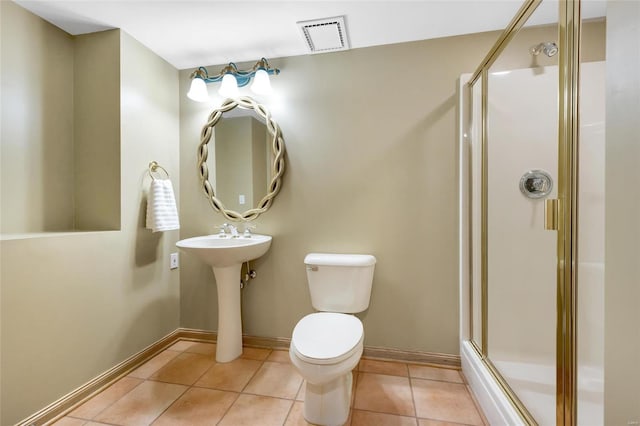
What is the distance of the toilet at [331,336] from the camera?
46.6 inches

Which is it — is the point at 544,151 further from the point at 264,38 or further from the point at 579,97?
the point at 264,38

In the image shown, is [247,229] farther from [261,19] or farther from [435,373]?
[435,373]

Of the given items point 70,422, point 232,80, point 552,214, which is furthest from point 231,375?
point 232,80

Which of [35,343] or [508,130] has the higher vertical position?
[508,130]

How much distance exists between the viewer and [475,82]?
1.62 m

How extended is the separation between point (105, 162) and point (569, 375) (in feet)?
8.01

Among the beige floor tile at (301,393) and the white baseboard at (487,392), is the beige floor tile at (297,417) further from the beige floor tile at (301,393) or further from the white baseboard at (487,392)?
the white baseboard at (487,392)

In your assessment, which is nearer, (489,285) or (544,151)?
(544,151)

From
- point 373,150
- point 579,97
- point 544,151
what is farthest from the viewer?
point 373,150

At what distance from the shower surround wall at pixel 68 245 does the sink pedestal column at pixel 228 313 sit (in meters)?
0.50

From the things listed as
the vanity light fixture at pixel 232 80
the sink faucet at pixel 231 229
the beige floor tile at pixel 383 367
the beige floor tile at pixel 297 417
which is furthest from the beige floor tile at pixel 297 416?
the vanity light fixture at pixel 232 80

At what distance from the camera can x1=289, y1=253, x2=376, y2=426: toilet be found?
3.89 feet

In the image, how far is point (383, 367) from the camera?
1776mm

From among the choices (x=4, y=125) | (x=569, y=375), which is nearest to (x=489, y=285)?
(x=569, y=375)
